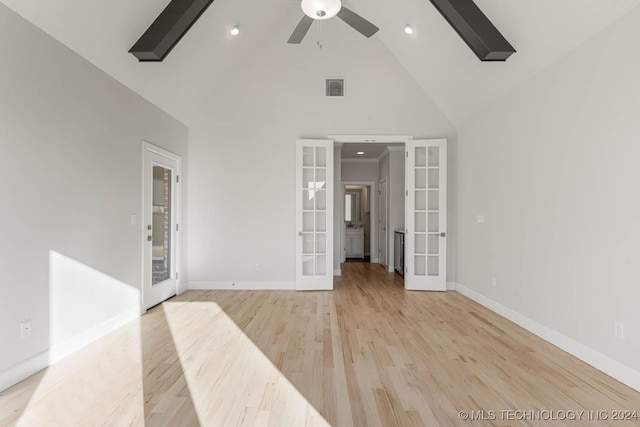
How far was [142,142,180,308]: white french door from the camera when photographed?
174 inches

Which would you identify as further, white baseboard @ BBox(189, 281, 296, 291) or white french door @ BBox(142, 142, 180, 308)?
white baseboard @ BBox(189, 281, 296, 291)

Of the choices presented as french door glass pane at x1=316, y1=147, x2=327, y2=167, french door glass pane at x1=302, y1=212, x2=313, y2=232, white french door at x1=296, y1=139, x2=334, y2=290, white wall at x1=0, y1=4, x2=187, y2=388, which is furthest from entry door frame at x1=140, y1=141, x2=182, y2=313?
french door glass pane at x1=316, y1=147, x2=327, y2=167

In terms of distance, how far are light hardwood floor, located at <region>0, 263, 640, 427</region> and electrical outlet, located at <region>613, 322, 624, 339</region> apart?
1.08 ft

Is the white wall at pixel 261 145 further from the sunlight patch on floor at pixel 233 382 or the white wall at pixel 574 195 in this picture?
the white wall at pixel 574 195

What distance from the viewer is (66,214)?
3.05 metres

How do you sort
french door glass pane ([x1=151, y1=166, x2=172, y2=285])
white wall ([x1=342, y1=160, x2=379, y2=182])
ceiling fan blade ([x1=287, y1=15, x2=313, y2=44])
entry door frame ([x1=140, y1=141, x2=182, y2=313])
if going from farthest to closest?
white wall ([x1=342, y1=160, x2=379, y2=182]) < french door glass pane ([x1=151, y1=166, x2=172, y2=285]) < entry door frame ([x1=140, y1=141, x2=182, y2=313]) < ceiling fan blade ([x1=287, y1=15, x2=313, y2=44])

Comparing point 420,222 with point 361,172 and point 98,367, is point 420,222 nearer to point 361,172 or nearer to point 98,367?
point 361,172

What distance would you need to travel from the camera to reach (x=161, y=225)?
4.92 metres

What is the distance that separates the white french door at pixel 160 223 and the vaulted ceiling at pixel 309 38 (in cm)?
78

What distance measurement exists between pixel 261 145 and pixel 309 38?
6.18 feet

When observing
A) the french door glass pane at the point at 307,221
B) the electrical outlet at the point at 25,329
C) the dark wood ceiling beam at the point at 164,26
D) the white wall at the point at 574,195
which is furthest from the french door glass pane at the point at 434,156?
the electrical outlet at the point at 25,329

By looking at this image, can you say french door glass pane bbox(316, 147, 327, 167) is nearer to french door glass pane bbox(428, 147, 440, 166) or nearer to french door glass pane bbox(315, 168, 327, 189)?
french door glass pane bbox(315, 168, 327, 189)

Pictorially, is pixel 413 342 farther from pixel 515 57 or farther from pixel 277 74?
pixel 277 74

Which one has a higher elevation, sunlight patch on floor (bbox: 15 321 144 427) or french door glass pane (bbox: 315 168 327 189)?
french door glass pane (bbox: 315 168 327 189)
